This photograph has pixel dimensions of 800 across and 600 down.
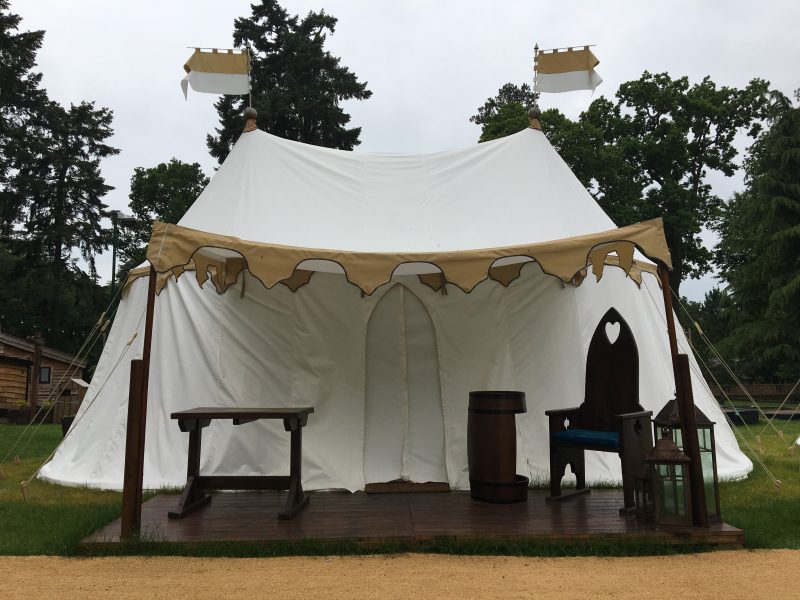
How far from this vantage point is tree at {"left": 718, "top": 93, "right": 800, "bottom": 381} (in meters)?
16.9

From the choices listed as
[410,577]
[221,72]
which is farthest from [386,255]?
[221,72]

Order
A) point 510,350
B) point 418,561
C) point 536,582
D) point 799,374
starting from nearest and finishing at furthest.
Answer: point 536,582 < point 418,561 < point 510,350 < point 799,374

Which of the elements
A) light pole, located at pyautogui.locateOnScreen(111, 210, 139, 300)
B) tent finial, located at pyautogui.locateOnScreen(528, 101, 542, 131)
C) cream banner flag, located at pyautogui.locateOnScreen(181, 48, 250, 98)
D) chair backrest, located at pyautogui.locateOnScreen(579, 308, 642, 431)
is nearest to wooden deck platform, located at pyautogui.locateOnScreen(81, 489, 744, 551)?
chair backrest, located at pyautogui.locateOnScreen(579, 308, 642, 431)

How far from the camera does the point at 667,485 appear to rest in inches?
150

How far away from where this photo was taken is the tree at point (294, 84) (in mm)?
21422

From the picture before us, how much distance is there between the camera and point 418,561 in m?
3.38

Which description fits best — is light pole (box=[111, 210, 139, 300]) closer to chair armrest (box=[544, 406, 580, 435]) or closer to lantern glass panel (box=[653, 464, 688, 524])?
chair armrest (box=[544, 406, 580, 435])

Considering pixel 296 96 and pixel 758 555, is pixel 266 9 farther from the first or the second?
pixel 758 555

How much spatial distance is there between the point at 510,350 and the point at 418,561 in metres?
2.53

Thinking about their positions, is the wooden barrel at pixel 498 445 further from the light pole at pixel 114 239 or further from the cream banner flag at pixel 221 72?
the light pole at pixel 114 239

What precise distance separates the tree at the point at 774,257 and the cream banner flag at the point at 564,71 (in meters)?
12.4

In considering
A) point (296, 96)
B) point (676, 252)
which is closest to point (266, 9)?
point (296, 96)

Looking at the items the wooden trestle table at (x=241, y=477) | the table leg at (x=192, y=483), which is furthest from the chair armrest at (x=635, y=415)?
the table leg at (x=192, y=483)

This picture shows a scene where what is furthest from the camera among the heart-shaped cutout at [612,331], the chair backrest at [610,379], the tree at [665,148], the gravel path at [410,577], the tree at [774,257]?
the tree at [665,148]
